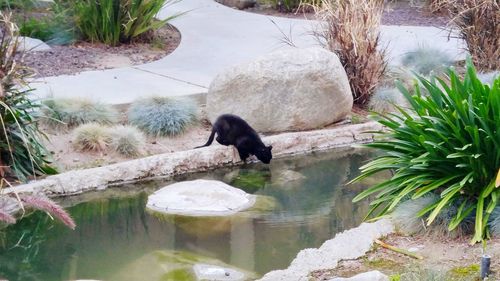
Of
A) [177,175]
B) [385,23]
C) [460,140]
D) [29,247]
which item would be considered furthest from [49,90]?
[385,23]

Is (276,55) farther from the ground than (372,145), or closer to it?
closer to it

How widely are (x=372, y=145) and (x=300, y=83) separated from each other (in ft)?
12.6

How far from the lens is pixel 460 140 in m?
6.55

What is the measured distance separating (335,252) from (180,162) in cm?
342

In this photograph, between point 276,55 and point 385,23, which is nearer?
point 276,55

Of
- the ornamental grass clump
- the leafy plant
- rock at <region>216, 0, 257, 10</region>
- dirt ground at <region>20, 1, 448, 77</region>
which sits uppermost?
the ornamental grass clump

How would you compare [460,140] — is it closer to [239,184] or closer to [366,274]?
[366,274]

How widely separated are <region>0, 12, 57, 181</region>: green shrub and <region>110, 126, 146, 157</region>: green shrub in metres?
0.95

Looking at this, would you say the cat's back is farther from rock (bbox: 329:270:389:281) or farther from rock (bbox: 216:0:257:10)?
rock (bbox: 216:0:257:10)

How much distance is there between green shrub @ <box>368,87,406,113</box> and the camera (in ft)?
38.3

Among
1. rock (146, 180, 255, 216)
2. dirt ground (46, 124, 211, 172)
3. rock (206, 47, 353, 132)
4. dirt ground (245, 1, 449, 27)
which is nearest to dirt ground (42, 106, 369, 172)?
dirt ground (46, 124, 211, 172)

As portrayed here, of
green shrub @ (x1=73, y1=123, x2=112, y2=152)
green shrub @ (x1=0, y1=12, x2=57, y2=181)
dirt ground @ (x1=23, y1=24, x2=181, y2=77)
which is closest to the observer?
green shrub @ (x1=0, y1=12, x2=57, y2=181)

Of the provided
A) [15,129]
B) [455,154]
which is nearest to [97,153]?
[15,129]

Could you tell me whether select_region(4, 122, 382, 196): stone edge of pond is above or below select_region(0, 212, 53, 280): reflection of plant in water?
below
